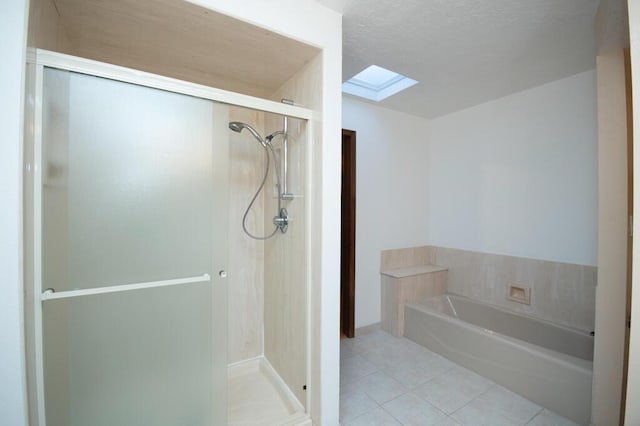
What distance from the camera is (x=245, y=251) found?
2121 mm

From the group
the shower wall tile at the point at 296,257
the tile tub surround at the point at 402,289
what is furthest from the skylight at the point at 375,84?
the tile tub surround at the point at 402,289

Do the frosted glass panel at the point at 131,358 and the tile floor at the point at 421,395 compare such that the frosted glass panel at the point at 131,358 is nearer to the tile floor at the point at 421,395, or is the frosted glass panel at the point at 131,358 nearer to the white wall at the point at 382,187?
the tile floor at the point at 421,395

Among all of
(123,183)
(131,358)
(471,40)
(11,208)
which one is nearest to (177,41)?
(123,183)

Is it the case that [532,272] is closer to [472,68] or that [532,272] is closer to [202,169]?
[472,68]

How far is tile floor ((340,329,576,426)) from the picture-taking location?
159 cm

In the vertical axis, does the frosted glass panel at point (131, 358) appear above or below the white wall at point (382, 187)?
below

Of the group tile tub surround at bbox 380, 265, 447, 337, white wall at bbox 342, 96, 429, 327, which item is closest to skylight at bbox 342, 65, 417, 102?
white wall at bbox 342, 96, 429, 327

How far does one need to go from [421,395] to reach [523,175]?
7.08 feet

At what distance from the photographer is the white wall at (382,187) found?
2.72m

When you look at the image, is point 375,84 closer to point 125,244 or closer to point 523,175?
point 523,175

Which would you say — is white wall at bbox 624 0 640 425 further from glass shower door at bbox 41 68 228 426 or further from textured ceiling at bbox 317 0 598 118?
glass shower door at bbox 41 68 228 426

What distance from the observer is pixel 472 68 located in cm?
198

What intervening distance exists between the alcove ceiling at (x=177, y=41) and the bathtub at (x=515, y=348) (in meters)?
2.41

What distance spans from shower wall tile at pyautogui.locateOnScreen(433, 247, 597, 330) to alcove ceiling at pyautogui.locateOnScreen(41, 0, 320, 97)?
104 inches
